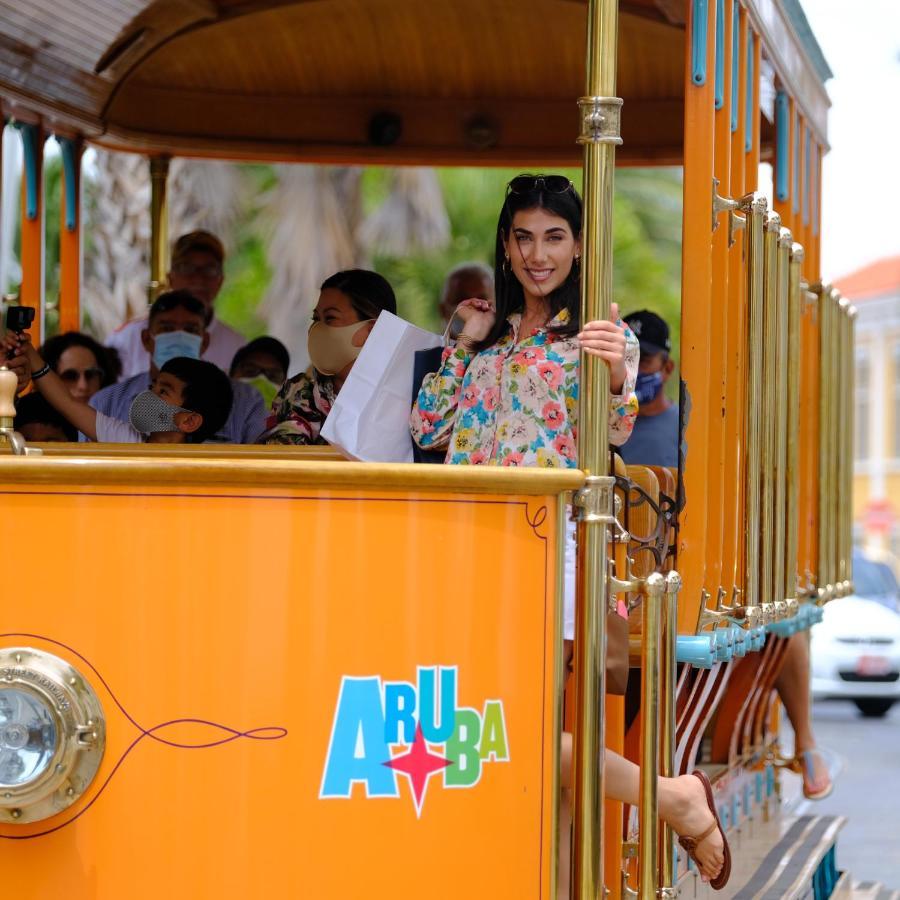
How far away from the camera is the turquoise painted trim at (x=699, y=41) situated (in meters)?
4.16

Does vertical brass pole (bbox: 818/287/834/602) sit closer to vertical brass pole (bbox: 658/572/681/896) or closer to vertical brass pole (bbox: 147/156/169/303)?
vertical brass pole (bbox: 658/572/681/896)

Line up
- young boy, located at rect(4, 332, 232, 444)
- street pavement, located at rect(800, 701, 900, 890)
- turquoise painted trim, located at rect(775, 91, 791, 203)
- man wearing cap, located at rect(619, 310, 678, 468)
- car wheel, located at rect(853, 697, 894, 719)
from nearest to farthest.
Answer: young boy, located at rect(4, 332, 232, 444) → turquoise painted trim, located at rect(775, 91, 791, 203) → man wearing cap, located at rect(619, 310, 678, 468) → street pavement, located at rect(800, 701, 900, 890) → car wheel, located at rect(853, 697, 894, 719)

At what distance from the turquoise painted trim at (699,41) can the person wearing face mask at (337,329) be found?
3.48ft

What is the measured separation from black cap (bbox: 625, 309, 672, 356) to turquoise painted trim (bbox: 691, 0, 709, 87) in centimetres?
222

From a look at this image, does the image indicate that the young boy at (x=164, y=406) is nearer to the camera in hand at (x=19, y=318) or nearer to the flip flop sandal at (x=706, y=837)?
the camera in hand at (x=19, y=318)

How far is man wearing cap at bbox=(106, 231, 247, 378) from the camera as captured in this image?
7258mm

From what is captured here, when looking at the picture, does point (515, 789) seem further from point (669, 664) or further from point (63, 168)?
point (63, 168)

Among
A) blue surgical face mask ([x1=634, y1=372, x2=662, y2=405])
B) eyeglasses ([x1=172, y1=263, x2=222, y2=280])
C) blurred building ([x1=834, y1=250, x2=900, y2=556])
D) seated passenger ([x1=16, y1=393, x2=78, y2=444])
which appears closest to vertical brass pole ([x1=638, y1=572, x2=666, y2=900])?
seated passenger ([x1=16, y1=393, x2=78, y2=444])

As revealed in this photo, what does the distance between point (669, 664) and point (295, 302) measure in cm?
1856

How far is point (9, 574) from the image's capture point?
10.4ft

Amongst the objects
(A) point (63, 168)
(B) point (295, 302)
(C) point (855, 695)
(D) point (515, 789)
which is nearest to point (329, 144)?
(A) point (63, 168)

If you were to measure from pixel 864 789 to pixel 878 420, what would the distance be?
3486 centimetres

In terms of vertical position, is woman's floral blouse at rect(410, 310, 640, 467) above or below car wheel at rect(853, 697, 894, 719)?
above

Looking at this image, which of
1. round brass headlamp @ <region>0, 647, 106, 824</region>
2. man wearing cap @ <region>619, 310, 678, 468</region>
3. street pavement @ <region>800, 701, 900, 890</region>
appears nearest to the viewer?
round brass headlamp @ <region>0, 647, 106, 824</region>
